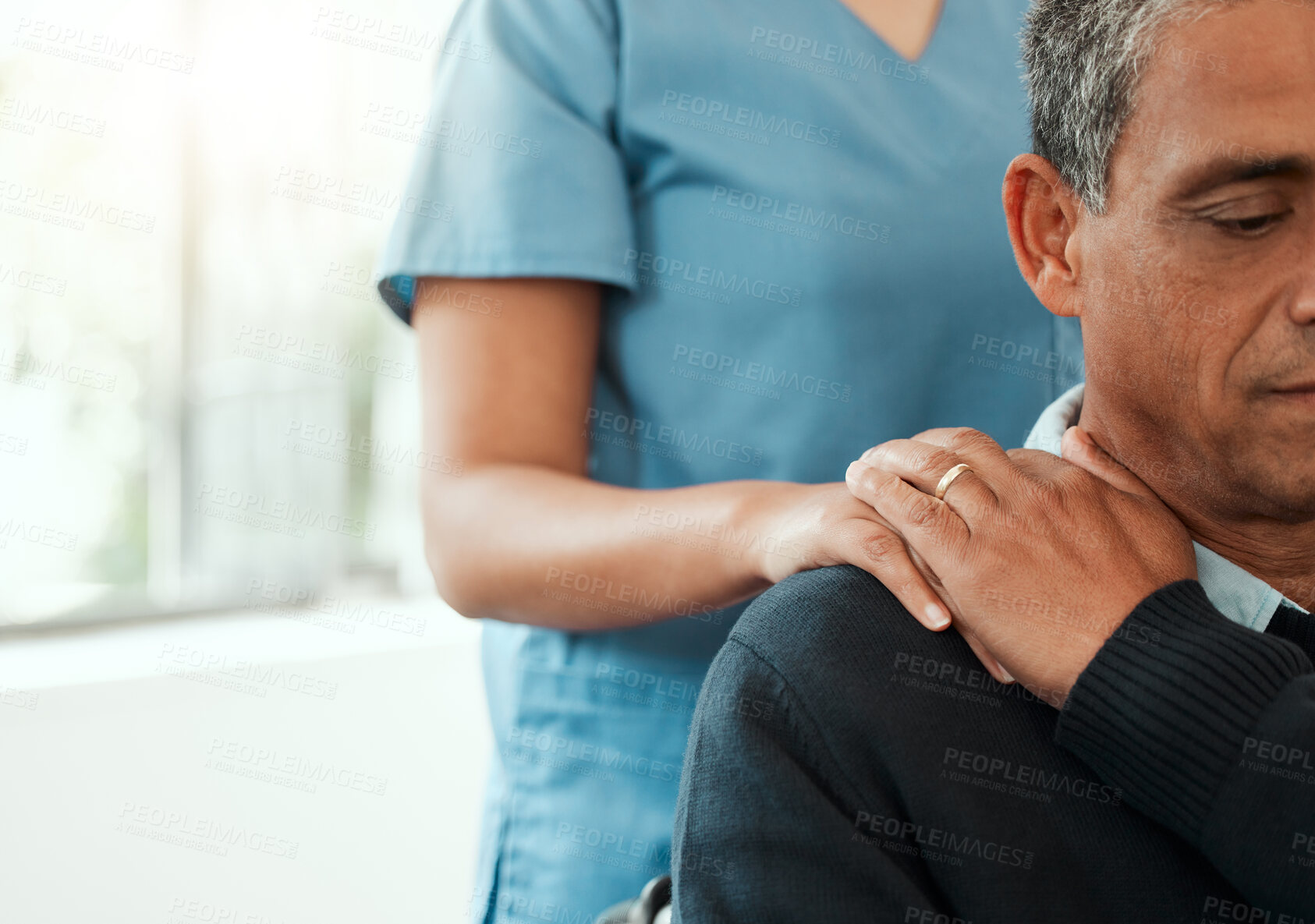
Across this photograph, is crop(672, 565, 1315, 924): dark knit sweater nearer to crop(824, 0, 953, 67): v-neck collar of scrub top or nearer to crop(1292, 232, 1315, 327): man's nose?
crop(1292, 232, 1315, 327): man's nose

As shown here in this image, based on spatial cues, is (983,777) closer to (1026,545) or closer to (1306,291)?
(1026,545)

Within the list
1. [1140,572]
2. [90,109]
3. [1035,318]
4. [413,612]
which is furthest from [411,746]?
[1140,572]

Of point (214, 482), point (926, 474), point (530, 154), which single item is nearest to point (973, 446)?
point (926, 474)

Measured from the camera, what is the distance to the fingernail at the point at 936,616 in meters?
0.72

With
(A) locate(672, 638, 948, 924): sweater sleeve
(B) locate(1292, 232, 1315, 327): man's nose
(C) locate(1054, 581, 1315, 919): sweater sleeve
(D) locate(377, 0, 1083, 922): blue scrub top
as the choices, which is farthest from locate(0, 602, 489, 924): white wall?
(B) locate(1292, 232, 1315, 327): man's nose

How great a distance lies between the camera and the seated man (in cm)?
63

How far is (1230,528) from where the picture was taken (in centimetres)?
87

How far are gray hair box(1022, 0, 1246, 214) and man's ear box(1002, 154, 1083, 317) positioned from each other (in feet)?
0.05

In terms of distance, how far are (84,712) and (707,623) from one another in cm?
165

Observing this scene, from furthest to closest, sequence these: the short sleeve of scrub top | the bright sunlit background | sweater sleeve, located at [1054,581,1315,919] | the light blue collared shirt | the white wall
→ the bright sunlit background < the white wall < the short sleeve of scrub top < the light blue collared shirt < sweater sleeve, located at [1054,581,1315,919]

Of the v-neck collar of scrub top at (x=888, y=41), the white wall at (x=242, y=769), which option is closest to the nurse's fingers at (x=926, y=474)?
the v-neck collar of scrub top at (x=888, y=41)

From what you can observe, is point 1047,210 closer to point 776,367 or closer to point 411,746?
point 776,367

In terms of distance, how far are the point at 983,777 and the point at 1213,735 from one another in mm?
154

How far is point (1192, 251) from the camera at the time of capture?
2.50ft
